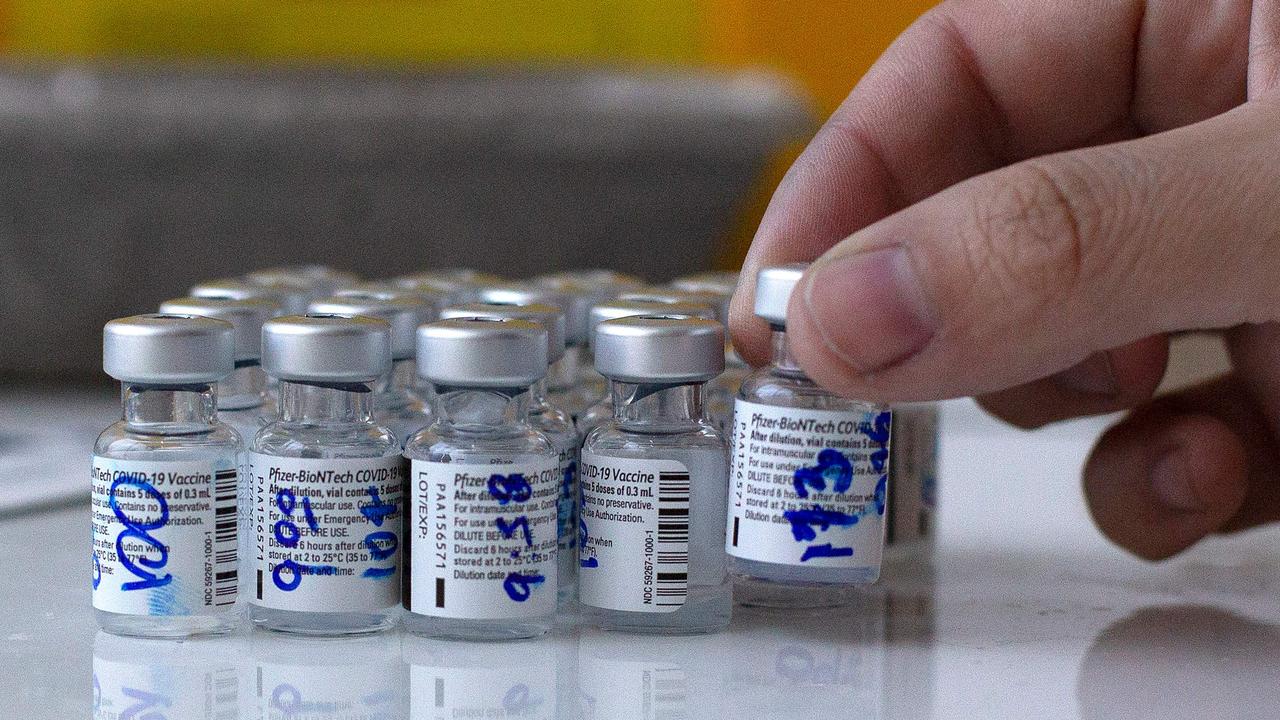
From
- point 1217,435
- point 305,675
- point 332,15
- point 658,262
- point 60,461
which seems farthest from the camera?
point 332,15

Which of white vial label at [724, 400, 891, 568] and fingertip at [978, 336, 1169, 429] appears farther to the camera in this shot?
fingertip at [978, 336, 1169, 429]

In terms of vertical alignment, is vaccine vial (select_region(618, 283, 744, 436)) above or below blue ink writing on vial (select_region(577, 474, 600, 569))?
above

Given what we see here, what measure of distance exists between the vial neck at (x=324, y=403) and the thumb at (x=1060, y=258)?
23 centimetres

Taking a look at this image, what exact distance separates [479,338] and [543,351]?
0.04m

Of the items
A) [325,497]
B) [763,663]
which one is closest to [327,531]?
[325,497]

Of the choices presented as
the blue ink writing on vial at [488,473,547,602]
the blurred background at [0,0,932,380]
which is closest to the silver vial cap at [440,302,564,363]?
the blue ink writing on vial at [488,473,547,602]

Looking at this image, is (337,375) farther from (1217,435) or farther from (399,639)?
(1217,435)

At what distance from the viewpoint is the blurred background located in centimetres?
182

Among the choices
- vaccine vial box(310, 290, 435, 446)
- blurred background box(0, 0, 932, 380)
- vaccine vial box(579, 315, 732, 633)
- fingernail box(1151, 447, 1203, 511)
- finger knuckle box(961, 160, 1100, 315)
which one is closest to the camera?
finger knuckle box(961, 160, 1100, 315)

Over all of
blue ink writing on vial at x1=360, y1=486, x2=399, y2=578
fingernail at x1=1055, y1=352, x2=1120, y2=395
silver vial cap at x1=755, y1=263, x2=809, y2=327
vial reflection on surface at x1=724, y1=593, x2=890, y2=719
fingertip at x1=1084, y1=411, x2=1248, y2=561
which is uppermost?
silver vial cap at x1=755, y1=263, x2=809, y2=327

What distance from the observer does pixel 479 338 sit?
71cm

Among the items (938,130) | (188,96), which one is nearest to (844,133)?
(938,130)

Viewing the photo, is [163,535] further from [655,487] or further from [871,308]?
[871,308]

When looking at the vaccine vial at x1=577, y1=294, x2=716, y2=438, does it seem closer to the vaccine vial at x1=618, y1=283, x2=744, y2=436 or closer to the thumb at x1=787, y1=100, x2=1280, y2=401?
the vaccine vial at x1=618, y1=283, x2=744, y2=436
